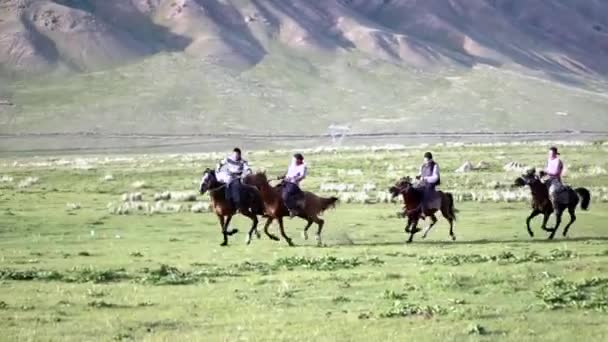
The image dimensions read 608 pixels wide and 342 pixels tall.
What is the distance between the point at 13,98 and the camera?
154000mm

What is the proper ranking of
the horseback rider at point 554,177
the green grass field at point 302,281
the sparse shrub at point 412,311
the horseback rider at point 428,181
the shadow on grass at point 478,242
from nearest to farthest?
the green grass field at point 302,281 < the sparse shrub at point 412,311 < the shadow on grass at point 478,242 < the horseback rider at point 428,181 < the horseback rider at point 554,177

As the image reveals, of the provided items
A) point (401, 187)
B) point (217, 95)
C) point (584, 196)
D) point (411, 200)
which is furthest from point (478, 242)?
point (217, 95)

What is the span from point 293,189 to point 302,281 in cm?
853

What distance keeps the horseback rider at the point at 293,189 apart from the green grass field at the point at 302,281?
110 cm

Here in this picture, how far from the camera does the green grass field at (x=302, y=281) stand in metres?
14.7

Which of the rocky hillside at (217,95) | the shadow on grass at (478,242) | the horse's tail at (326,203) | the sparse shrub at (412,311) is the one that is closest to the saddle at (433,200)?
the shadow on grass at (478,242)

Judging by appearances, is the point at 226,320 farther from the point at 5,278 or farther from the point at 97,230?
the point at 97,230

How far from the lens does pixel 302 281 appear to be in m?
19.2

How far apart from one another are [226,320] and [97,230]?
18212mm

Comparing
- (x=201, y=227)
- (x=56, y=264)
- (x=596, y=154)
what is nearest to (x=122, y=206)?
(x=201, y=227)

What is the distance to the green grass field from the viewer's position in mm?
14691

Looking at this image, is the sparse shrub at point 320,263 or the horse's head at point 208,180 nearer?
the sparse shrub at point 320,263

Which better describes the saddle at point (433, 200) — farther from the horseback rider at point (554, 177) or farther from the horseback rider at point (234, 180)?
the horseback rider at point (234, 180)

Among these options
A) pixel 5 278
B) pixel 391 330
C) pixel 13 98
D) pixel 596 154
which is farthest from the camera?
pixel 13 98
